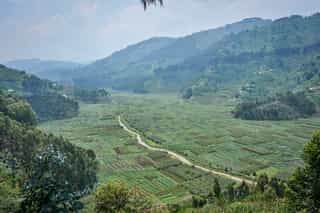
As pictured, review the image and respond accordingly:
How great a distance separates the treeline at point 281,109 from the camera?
15488 cm

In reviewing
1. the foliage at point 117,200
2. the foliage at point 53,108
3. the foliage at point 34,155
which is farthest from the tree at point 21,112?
the foliage at point 117,200

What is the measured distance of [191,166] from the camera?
272ft

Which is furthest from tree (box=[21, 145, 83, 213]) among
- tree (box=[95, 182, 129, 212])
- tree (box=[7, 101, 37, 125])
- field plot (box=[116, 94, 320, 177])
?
tree (box=[7, 101, 37, 125])

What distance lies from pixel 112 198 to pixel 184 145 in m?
70.0

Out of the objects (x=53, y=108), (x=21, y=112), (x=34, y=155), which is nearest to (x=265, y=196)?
(x=34, y=155)

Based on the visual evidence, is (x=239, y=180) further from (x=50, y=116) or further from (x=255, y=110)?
(x=50, y=116)

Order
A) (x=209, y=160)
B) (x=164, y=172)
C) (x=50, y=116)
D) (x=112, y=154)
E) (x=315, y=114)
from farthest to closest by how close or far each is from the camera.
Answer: (x=50, y=116) → (x=315, y=114) → (x=112, y=154) → (x=209, y=160) → (x=164, y=172)

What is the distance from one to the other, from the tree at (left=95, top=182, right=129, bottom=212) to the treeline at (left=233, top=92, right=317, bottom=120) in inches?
5020

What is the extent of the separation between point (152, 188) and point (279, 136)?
217 ft

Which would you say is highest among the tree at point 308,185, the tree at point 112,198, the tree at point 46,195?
the tree at point 46,195

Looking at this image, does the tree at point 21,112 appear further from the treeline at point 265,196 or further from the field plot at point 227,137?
the treeline at point 265,196

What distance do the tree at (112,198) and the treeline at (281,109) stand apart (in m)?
128

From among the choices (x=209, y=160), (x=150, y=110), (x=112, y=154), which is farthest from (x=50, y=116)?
(x=209, y=160)

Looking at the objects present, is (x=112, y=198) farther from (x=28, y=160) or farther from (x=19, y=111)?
(x=19, y=111)
